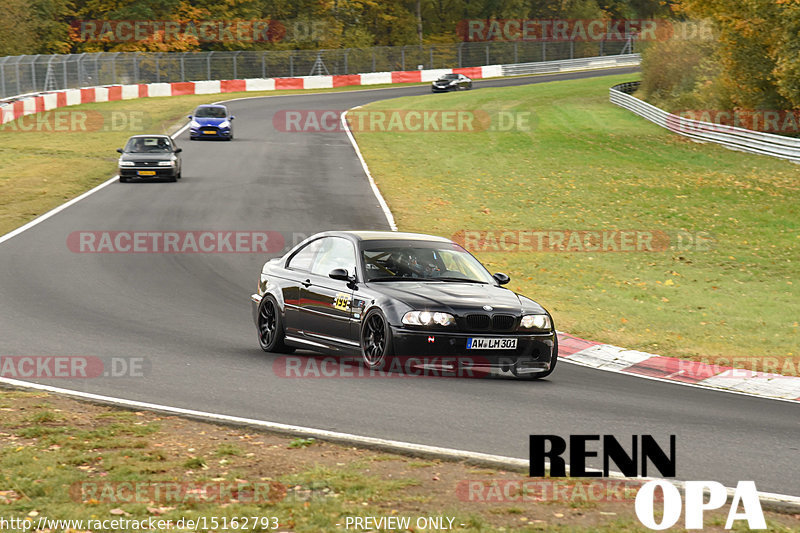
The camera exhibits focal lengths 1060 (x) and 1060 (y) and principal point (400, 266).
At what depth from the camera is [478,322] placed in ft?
34.8

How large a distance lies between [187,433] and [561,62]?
85371mm

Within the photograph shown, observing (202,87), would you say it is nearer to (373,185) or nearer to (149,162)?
(149,162)

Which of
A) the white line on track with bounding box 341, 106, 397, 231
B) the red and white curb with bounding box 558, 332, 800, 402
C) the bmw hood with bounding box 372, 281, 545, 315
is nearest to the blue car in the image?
the white line on track with bounding box 341, 106, 397, 231

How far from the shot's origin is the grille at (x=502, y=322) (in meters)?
10.7

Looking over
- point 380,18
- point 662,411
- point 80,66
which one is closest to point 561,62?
point 380,18

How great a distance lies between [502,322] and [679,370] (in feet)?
8.91

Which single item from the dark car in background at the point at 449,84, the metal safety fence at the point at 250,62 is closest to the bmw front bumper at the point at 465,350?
the metal safety fence at the point at 250,62

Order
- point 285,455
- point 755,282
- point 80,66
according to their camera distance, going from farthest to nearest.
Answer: point 80,66 → point 755,282 → point 285,455

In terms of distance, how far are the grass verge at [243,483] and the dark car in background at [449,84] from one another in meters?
60.6

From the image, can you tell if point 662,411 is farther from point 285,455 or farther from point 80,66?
point 80,66

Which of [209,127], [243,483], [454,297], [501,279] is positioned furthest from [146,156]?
[243,483]

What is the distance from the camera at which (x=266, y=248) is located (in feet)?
69.0

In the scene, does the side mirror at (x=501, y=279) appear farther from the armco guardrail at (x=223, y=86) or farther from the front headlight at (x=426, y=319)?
the armco guardrail at (x=223, y=86)

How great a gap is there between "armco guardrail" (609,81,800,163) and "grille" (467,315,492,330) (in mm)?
30123
